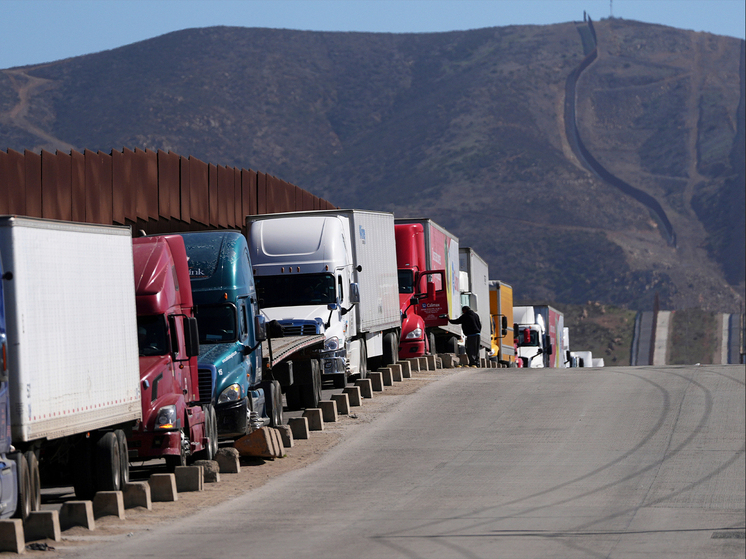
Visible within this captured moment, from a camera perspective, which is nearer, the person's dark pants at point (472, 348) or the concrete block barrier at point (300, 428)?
the concrete block barrier at point (300, 428)

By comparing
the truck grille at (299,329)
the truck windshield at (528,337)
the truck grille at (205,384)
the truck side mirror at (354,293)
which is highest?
the truck side mirror at (354,293)

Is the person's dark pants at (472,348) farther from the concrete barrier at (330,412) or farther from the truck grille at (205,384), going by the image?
the truck grille at (205,384)

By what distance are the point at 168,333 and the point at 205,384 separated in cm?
187

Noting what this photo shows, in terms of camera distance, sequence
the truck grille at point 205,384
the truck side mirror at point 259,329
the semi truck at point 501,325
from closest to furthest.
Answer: the truck grille at point 205,384
the truck side mirror at point 259,329
the semi truck at point 501,325

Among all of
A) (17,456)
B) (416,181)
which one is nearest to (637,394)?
(17,456)

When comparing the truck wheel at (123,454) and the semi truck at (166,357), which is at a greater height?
the semi truck at (166,357)

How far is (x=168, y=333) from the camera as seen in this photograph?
46.5 feet

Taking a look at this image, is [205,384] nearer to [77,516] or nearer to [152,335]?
[152,335]

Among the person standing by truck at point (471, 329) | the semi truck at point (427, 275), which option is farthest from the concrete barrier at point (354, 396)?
the person standing by truck at point (471, 329)

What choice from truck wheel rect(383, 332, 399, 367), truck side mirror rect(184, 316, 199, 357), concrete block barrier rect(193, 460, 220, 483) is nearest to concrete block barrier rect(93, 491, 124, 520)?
concrete block barrier rect(193, 460, 220, 483)

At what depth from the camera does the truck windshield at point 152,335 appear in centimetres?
1420

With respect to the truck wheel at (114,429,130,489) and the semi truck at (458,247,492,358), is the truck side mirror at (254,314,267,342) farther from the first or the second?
the semi truck at (458,247,492,358)

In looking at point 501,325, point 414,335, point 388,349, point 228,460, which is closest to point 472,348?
point 414,335

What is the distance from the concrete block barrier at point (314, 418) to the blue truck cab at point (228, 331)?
4.55 ft
